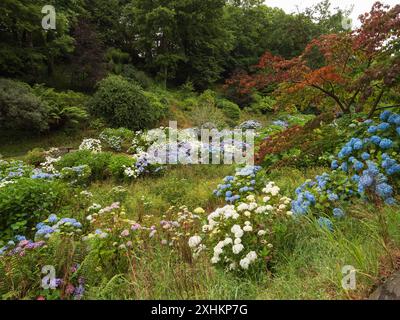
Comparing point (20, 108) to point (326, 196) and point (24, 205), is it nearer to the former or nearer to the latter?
point (24, 205)

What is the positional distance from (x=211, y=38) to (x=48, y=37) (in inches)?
372

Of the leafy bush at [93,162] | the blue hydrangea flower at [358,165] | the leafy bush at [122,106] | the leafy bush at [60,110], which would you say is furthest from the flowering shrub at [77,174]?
the leafy bush at [122,106]

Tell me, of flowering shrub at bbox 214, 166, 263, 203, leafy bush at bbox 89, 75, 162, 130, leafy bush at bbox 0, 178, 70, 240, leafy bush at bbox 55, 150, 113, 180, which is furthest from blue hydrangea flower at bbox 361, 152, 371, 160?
leafy bush at bbox 89, 75, 162, 130

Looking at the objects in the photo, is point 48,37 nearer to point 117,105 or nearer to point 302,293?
point 117,105

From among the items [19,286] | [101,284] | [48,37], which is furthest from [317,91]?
[48,37]

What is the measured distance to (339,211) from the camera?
288cm

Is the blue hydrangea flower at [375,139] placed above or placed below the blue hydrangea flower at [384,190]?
above

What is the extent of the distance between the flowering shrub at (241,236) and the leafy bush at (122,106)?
8.39 meters

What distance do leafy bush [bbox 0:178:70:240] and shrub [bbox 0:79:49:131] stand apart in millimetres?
5955

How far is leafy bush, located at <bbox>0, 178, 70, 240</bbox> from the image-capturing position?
3.70m

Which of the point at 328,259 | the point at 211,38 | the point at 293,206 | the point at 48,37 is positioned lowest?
the point at 328,259

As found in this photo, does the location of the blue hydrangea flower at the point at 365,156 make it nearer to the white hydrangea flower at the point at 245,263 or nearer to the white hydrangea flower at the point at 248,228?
the white hydrangea flower at the point at 248,228

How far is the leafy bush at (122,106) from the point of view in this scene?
35.2 feet

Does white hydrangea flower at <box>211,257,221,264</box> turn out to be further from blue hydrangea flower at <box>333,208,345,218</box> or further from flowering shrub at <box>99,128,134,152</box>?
flowering shrub at <box>99,128,134,152</box>
